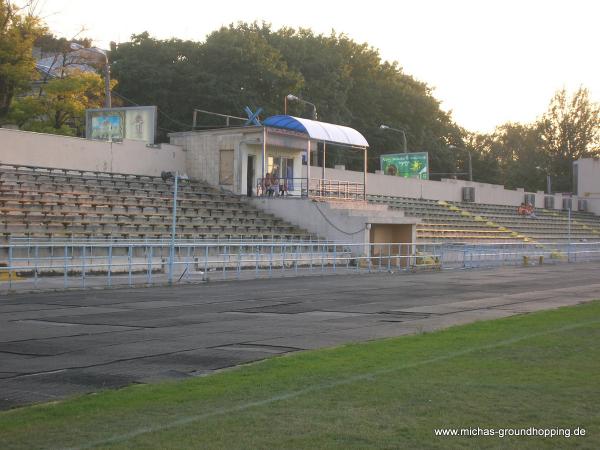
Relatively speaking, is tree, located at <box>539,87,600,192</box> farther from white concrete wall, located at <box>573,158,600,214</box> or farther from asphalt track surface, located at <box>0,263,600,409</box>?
asphalt track surface, located at <box>0,263,600,409</box>

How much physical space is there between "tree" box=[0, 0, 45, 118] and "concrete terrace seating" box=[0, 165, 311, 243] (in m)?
9.34

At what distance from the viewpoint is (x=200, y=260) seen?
2720 centimetres

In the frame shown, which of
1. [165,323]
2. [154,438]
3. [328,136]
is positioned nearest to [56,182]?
[328,136]

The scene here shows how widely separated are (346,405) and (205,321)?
747 centimetres

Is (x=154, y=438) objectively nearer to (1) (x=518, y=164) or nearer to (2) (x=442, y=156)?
(2) (x=442, y=156)

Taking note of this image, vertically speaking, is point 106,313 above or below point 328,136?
below

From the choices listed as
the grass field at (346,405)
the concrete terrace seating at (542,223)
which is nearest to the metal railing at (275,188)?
the concrete terrace seating at (542,223)

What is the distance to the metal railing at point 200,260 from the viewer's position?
2216cm

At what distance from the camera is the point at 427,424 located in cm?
625

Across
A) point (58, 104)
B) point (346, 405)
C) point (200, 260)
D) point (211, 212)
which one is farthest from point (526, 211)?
point (346, 405)

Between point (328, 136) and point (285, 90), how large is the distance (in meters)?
22.9

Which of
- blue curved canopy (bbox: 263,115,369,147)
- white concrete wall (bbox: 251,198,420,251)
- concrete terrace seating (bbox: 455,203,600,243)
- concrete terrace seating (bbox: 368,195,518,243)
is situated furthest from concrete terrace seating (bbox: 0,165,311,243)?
concrete terrace seating (bbox: 455,203,600,243)

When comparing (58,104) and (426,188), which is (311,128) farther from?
(426,188)

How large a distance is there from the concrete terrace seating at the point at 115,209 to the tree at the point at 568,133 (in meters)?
64.5
